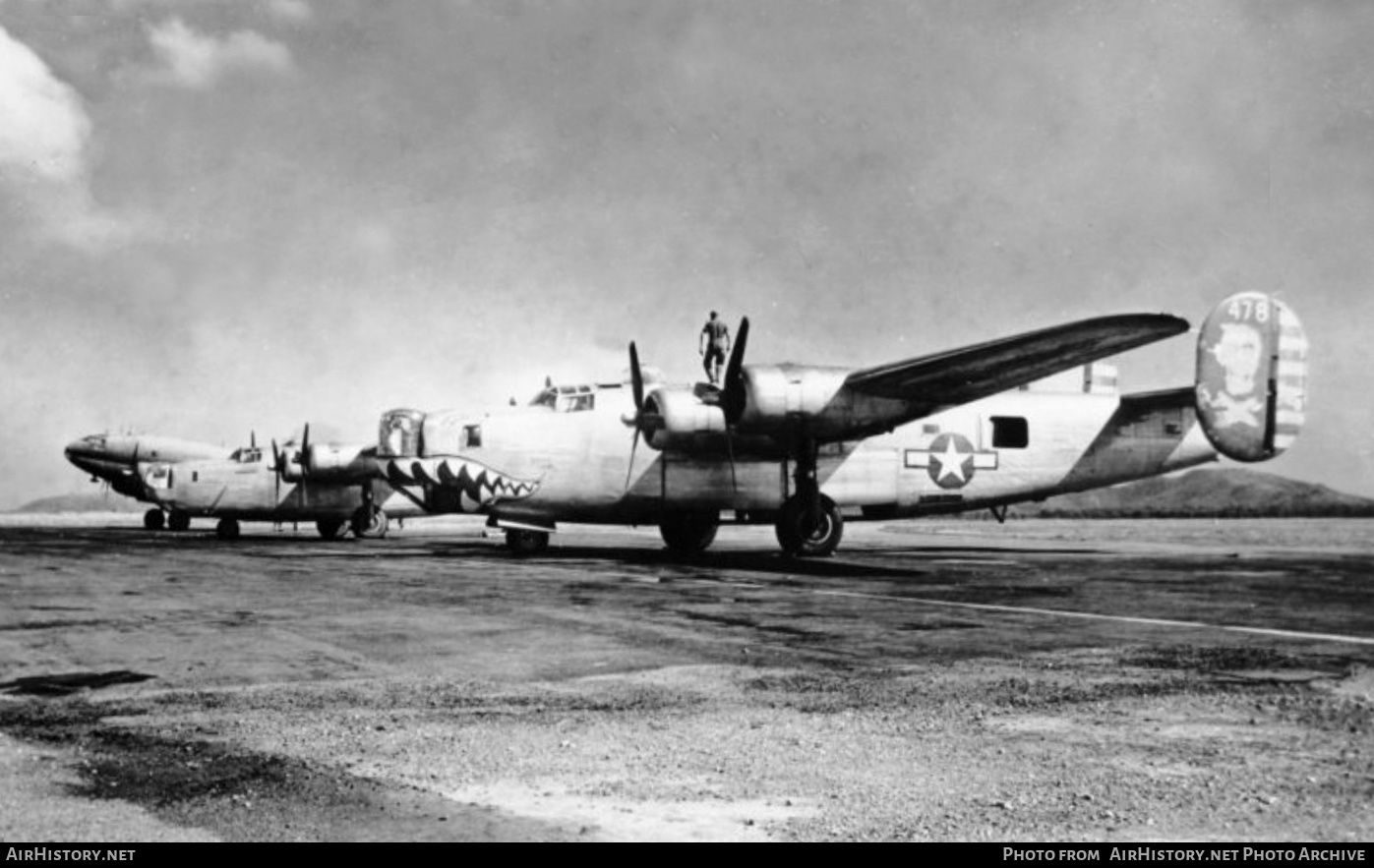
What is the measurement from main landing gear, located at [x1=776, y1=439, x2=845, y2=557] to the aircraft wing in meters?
1.86

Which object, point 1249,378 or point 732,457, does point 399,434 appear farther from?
point 1249,378

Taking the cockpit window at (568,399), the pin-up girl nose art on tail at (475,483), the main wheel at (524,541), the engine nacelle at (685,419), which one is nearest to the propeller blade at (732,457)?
the engine nacelle at (685,419)

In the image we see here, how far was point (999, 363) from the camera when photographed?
18141mm

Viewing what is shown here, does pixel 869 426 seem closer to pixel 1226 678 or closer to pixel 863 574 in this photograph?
pixel 863 574

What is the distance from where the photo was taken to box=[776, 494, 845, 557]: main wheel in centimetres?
2000

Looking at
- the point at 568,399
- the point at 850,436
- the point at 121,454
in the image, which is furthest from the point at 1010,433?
the point at 121,454

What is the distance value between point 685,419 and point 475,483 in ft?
14.8

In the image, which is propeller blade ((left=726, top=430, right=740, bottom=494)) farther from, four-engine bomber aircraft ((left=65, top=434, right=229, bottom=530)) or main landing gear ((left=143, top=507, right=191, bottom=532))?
four-engine bomber aircraft ((left=65, top=434, right=229, bottom=530))

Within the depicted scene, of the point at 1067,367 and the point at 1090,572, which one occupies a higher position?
the point at 1067,367

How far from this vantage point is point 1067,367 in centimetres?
1917

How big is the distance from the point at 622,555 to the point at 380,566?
5.60 metres

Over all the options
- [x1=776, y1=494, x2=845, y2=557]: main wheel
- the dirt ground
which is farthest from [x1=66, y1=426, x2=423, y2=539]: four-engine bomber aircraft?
the dirt ground

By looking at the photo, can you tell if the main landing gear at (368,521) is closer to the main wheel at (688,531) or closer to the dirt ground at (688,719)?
the main wheel at (688,531)
